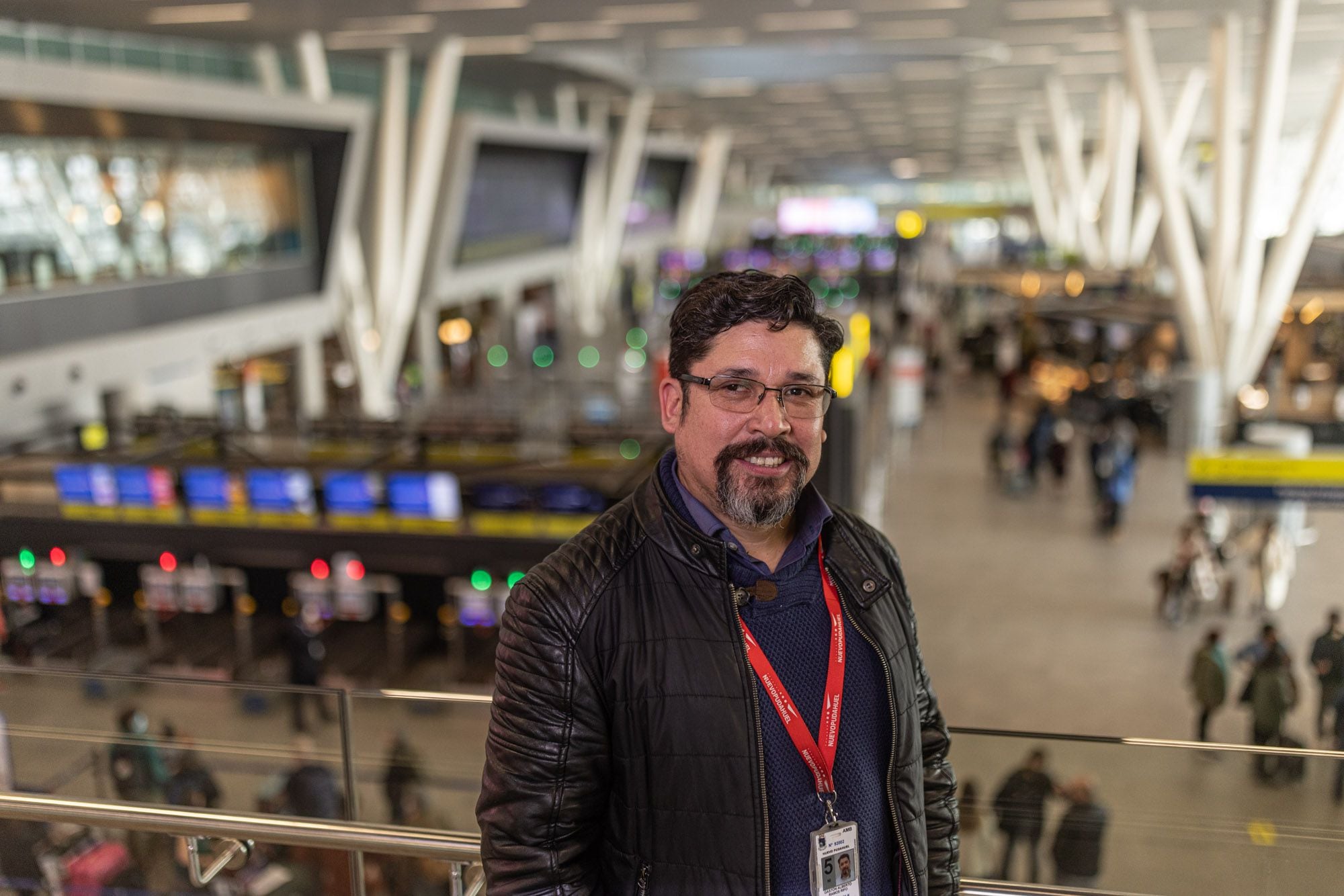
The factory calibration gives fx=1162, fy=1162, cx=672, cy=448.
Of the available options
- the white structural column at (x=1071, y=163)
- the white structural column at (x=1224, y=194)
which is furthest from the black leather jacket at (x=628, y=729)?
the white structural column at (x=1071, y=163)

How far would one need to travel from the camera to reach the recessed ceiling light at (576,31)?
21453 mm

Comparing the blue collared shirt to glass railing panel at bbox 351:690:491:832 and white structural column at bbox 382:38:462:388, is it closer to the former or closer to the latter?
glass railing panel at bbox 351:690:491:832

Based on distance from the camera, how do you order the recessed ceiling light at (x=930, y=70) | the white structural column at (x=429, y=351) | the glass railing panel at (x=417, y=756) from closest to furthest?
the glass railing panel at (x=417, y=756), the recessed ceiling light at (x=930, y=70), the white structural column at (x=429, y=351)

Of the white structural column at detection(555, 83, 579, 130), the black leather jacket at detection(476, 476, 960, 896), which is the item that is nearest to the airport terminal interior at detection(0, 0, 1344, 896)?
the black leather jacket at detection(476, 476, 960, 896)

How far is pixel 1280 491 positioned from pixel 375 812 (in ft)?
42.1

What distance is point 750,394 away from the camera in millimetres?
2338

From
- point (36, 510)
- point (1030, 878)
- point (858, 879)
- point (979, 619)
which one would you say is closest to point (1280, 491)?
point (979, 619)

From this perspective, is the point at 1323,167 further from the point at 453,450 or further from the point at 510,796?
the point at 510,796

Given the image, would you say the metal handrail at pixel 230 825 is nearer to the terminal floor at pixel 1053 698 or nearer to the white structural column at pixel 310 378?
the terminal floor at pixel 1053 698

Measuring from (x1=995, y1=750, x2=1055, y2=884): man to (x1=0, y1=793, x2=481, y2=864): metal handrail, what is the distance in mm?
2143

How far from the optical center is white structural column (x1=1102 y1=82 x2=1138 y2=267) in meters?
35.7

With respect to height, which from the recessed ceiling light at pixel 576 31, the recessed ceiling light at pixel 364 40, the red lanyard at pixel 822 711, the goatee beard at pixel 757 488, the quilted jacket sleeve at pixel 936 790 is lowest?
the quilted jacket sleeve at pixel 936 790

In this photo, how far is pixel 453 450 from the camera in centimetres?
1617

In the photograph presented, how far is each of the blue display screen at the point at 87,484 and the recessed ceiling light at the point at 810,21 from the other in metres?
13.2
